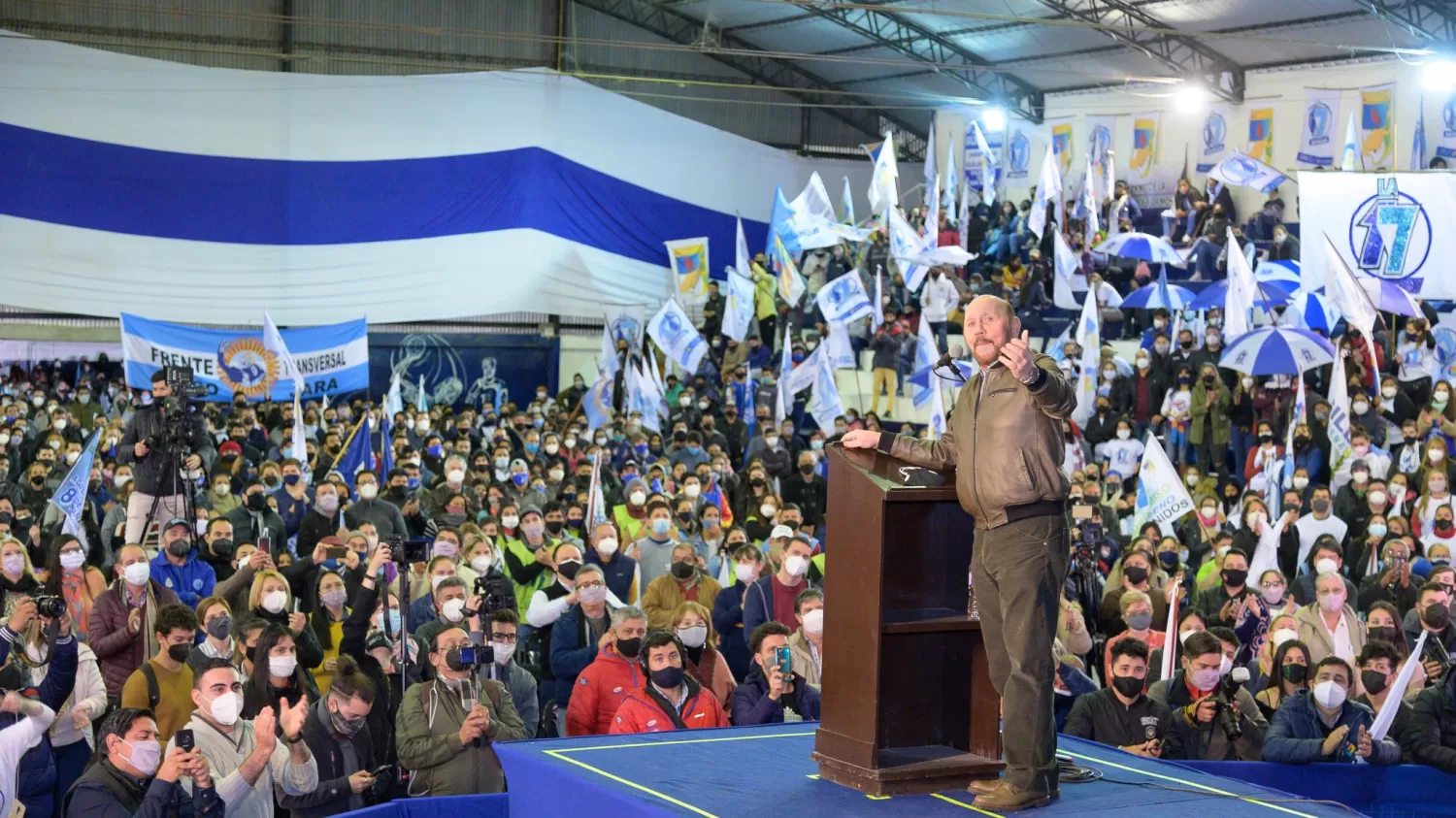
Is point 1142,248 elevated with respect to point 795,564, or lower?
elevated

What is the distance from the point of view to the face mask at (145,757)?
6.73 m

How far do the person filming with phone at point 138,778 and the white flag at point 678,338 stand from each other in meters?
16.1

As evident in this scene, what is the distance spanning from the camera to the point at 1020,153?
32.2m

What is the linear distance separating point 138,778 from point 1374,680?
6.06 metres

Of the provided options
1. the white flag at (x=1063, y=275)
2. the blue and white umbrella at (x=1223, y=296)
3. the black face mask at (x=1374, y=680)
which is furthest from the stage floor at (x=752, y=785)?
the white flag at (x=1063, y=275)

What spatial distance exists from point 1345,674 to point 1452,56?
54.4 ft

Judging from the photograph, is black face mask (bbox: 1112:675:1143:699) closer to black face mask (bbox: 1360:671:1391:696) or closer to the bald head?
black face mask (bbox: 1360:671:1391:696)

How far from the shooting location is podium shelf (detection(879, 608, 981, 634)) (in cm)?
548

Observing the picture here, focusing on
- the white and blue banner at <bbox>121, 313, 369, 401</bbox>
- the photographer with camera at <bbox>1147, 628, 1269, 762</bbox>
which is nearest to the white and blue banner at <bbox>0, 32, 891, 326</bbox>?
the white and blue banner at <bbox>121, 313, 369, 401</bbox>

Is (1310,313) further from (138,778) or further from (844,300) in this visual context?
(138,778)

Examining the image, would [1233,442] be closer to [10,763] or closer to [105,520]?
[105,520]

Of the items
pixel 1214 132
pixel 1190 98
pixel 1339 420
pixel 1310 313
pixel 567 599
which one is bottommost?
pixel 567 599

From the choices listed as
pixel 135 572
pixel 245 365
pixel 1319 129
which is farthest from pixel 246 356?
pixel 1319 129

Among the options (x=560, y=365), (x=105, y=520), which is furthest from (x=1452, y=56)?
(x=105, y=520)
